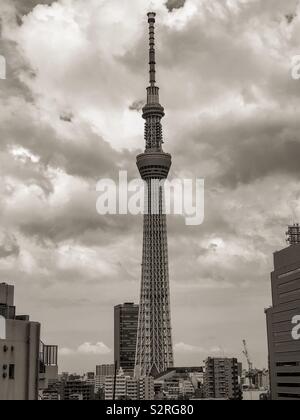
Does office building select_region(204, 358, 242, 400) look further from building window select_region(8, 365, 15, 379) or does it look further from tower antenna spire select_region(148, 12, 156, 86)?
building window select_region(8, 365, 15, 379)

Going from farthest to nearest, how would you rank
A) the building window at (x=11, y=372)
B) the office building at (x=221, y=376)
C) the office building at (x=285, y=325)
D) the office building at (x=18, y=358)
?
the office building at (x=221, y=376) → the office building at (x=285, y=325) → the building window at (x=11, y=372) → the office building at (x=18, y=358)

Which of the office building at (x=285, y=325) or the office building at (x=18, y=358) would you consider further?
the office building at (x=285, y=325)

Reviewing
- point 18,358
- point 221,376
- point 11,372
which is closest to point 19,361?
point 18,358

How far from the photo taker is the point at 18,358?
123 ft

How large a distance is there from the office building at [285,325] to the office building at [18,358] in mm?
64883

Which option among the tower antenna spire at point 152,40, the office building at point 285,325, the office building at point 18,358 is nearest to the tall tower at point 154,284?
the tower antenna spire at point 152,40

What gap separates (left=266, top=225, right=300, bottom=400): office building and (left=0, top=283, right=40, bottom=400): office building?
64.9 metres

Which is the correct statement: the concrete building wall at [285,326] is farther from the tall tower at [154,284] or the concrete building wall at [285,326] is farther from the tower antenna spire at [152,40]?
the tower antenna spire at [152,40]

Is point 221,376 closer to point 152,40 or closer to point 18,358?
point 152,40

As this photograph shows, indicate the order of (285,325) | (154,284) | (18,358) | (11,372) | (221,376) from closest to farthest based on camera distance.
→ 1. (11,372)
2. (18,358)
3. (285,325)
4. (221,376)
5. (154,284)

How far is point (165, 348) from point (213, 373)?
16.2 metres

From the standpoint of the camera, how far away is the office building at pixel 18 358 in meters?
36.4

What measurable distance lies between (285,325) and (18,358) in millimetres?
70733
